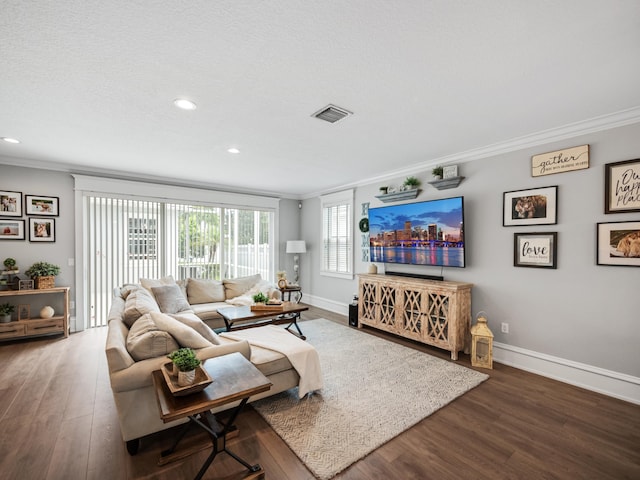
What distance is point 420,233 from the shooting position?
4.27 m

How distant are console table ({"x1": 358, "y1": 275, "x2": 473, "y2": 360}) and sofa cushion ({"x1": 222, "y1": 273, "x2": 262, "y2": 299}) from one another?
7.01ft

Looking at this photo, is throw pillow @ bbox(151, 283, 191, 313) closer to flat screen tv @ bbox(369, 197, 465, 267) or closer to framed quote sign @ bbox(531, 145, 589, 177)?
flat screen tv @ bbox(369, 197, 465, 267)

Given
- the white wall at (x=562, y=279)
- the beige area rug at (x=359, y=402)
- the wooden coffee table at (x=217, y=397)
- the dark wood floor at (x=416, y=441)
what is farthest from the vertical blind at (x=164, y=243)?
the white wall at (x=562, y=279)

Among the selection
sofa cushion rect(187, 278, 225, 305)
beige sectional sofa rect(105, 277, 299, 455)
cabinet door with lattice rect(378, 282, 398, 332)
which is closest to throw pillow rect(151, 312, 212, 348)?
beige sectional sofa rect(105, 277, 299, 455)

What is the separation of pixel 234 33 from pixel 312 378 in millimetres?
2670

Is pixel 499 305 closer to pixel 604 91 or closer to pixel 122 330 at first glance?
pixel 604 91

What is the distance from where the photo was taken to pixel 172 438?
210 cm

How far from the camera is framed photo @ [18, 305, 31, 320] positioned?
162 inches

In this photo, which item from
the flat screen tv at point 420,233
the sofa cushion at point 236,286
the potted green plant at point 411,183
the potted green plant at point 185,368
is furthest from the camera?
the sofa cushion at point 236,286

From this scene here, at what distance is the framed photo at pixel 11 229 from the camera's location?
4.15 meters

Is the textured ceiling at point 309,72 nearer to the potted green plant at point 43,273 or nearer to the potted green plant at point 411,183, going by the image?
the potted green plant at point 411,183

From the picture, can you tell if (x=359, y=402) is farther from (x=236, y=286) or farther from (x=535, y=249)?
(x=236, y=286)

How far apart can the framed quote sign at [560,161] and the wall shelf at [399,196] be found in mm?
1507

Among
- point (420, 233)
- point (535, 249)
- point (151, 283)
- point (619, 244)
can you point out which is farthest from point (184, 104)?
point (619, 244)
